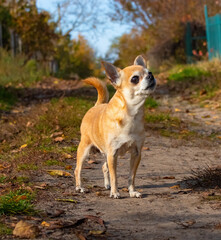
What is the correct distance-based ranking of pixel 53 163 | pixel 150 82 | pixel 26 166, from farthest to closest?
1. pixel 53 163
2. pixel 26 166
3. pixel 150 82

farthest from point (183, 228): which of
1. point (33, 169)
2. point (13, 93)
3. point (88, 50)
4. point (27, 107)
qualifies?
point (88, 50)

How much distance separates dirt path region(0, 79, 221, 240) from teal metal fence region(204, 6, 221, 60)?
10456mm

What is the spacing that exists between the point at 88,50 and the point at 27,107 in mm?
21615

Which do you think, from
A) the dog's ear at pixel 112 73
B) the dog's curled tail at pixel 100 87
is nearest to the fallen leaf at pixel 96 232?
the dog's ear at pixel 112 73

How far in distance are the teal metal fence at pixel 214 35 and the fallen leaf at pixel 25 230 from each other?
13737 millimetres

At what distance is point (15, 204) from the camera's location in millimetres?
3561

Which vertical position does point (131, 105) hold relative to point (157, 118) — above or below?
above

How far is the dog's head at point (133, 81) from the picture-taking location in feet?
13.0

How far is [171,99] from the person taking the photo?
12.2 meters

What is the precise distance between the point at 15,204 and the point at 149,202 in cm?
127

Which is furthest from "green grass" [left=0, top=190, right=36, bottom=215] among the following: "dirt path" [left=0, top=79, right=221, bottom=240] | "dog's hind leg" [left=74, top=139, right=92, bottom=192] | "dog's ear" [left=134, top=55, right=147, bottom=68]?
"dog's ear" [left=134, top=55, right=147, bottom=68]

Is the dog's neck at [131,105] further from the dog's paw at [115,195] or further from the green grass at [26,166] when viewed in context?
the green grass at [26,166]

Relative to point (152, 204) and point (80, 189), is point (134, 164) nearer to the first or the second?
point (152, 204)

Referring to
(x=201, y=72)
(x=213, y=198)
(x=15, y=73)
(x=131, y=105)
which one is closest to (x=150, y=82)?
(x=131, y=105)
